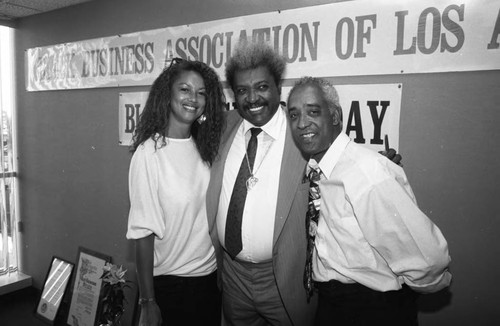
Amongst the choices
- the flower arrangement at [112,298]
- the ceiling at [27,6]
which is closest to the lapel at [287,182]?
the flower arrangement at [112,298]

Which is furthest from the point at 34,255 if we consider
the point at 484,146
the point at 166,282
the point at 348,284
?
the point at 484,146

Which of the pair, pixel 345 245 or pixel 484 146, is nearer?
pixel 345 245

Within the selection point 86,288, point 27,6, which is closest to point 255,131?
point 86,288

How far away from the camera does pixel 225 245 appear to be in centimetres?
171

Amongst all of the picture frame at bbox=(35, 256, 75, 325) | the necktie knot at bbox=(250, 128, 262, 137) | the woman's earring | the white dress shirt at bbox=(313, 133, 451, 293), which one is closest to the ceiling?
the woman's earring

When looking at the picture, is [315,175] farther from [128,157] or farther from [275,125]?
[128,157]

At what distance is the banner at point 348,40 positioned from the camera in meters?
1.60

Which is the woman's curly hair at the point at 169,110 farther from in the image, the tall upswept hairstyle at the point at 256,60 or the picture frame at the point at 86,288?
the picture frame at the point at 86,288

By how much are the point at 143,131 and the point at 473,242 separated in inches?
64.8

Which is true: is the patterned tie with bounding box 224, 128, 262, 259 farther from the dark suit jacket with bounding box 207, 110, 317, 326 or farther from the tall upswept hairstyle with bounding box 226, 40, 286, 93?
the tall upswept hairstyle with bounding box 226, 40, 286, 93

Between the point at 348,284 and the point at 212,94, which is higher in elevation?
the point at 212,94

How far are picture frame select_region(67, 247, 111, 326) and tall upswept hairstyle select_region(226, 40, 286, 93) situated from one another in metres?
2.10

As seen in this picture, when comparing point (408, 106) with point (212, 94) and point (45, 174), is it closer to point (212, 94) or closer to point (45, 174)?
point (212, 94)

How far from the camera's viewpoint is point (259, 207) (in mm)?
1627
